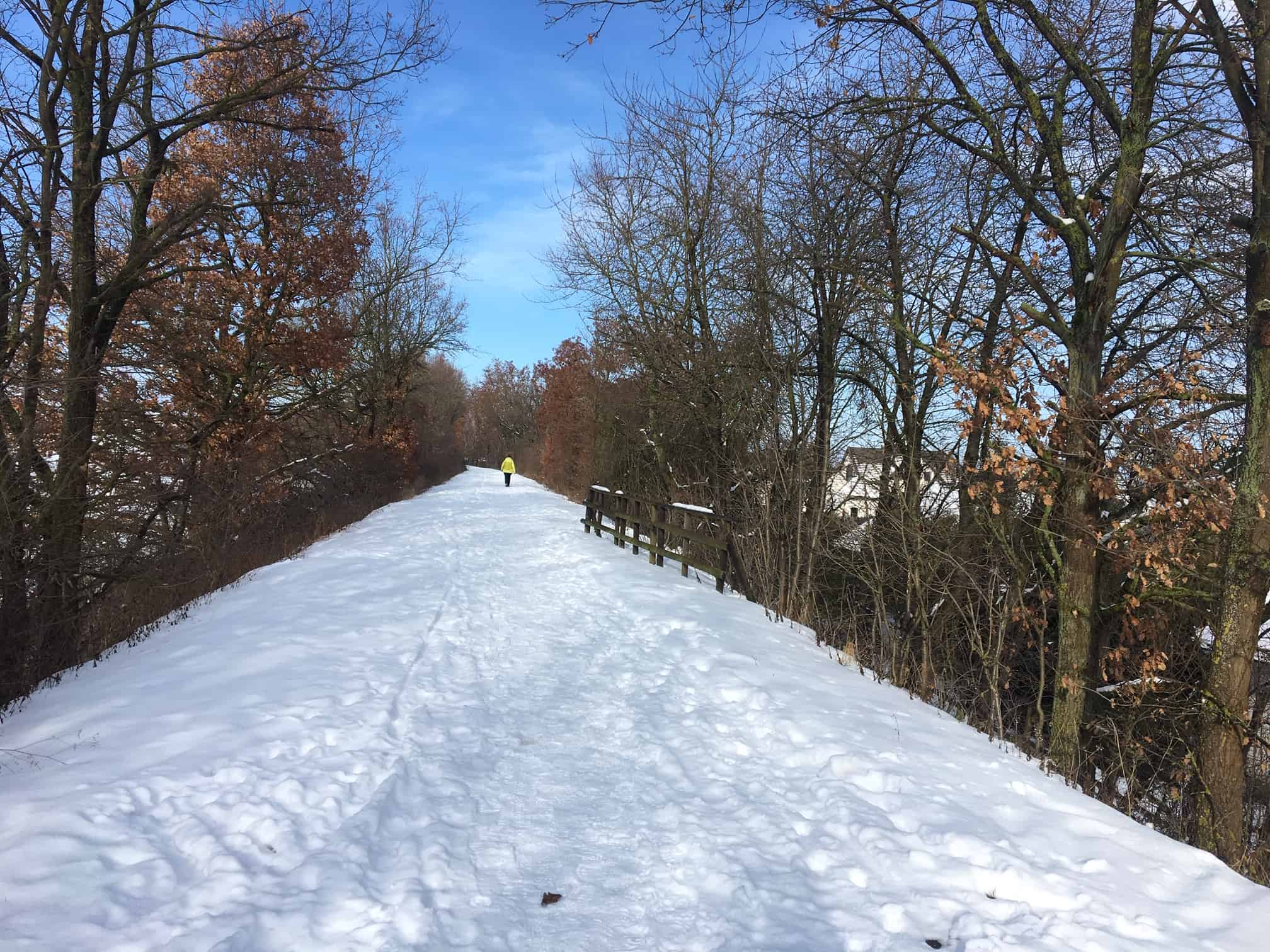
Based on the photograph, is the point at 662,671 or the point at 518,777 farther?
the point at 662,671

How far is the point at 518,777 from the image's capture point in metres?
4.03

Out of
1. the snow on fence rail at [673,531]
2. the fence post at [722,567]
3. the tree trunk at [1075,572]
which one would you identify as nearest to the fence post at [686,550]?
the snow on fence rail at [673,531]

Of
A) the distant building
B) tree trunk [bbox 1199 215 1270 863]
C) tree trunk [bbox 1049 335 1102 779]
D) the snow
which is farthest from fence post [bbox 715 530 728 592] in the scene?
tree trunk [bbox 1199 215 1270 863]

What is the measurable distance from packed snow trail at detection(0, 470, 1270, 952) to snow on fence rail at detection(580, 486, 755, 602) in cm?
328

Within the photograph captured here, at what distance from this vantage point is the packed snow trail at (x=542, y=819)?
2.74 metres

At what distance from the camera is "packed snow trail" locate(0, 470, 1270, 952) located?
9.00 ft

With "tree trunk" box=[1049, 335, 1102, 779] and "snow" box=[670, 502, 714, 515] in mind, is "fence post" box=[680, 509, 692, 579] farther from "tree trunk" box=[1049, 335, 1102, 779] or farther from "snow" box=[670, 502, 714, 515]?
"tree trunk" box=[1049, 335, 1102, 779]

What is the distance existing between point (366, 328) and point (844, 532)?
829 inches

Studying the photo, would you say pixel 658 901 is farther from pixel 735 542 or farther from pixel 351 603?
pixel 735 542

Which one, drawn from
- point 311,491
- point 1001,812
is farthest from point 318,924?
point 311,491

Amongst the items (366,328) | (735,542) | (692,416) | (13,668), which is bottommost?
(13,668)

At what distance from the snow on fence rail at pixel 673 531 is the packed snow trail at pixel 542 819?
328 centimetres

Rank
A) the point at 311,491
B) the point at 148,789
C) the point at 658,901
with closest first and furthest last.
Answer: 1. the point at 658,901
2. the point at 148,789
3. the point at 311,491

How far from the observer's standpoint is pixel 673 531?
1044 cm
